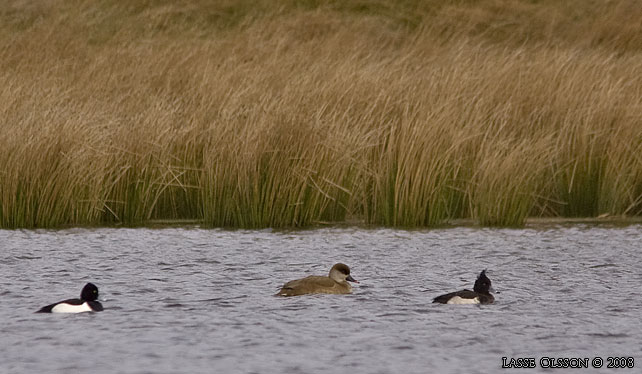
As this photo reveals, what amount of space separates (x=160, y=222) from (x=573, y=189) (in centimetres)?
459

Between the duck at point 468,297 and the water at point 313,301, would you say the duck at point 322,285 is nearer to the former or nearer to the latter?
the water at point 313,301

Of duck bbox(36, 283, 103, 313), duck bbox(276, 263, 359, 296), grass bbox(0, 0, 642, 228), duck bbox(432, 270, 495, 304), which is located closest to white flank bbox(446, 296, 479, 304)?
duck bbox(432, 270, 495, 304)

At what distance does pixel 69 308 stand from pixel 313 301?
68.2 inches

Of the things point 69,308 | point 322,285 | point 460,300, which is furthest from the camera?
point 322,285

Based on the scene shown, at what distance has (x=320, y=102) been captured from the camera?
14.9 meters

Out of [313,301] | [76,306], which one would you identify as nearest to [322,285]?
[313,301]

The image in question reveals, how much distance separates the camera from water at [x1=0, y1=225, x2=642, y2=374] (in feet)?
23.5

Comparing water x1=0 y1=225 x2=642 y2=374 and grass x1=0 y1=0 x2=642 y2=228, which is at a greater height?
grass x1=0 y1=0 x2=642 y2=228

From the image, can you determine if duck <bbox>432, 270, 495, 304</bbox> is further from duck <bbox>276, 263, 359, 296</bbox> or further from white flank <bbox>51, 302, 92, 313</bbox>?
white flank <bbox>51, 302, 92, 313</bbox>

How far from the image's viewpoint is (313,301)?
29.6 feet

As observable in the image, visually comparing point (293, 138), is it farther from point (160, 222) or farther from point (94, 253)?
point (94, 253)

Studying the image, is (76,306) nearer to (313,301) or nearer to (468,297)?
(313,301)

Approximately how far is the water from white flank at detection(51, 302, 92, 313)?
0.26 feet

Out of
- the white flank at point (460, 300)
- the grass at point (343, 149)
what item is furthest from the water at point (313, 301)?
the grass at point (343, 149)
